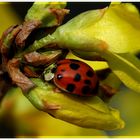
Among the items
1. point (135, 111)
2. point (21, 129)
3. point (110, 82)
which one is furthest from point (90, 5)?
point (110, 82)

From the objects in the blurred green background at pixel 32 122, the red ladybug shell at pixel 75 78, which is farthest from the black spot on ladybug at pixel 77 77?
the blurred green background at pixel 32 122

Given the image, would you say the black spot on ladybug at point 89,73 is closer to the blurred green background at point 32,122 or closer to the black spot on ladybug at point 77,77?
the black spot on ladybug at point 77,77

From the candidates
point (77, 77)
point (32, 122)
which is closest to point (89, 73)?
point (77, 77)

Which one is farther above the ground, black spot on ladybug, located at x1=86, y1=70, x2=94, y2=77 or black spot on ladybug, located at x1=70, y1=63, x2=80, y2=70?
black spot on ladybug, located at x1=70, y1=63, x2=80, y2=70

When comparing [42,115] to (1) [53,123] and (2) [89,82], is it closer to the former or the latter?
(1) [53,123]

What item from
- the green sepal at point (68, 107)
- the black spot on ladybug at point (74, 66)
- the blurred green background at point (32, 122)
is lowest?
the blurred green background at point (32, 122)

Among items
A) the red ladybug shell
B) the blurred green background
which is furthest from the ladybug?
the blurred green background

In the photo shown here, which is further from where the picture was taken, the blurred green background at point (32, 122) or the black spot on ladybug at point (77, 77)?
the blurred green background at point (32, 122)

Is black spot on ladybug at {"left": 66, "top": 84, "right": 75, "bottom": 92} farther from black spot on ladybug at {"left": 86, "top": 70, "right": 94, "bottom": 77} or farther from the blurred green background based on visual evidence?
the blurred green background
